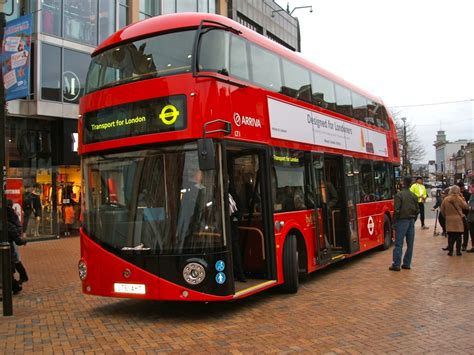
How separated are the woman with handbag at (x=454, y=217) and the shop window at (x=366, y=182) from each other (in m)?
1.79

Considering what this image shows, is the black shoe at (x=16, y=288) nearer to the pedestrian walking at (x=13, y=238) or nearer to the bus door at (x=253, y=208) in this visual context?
the pedestrian walking at (x=13, y=238)

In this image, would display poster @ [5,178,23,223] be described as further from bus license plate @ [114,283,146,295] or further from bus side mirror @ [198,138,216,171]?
bus side mirror @ [198,138,216,171]

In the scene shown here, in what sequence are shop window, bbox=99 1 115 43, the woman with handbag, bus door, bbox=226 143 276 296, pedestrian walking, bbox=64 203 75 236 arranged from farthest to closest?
shop window, bbox=99 1 115 43 < pedestrian walking, bbox=64 203 75 236 < the woman with handbag < bus door, bbox=226 143 276 296

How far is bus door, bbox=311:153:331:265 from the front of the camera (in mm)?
9031

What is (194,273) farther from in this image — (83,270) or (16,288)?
(16,288)

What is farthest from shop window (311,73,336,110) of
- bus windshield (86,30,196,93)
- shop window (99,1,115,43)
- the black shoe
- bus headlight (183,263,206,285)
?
shop window (99,1,115,43)

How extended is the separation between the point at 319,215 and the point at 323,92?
262 cm

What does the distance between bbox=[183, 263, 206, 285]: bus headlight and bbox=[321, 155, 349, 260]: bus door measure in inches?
183

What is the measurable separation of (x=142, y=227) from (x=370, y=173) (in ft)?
24.9

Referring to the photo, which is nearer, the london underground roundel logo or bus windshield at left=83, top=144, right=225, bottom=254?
bus windshield at left=83, top=144, right=225, bottom=254

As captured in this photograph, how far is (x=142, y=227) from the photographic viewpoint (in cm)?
638

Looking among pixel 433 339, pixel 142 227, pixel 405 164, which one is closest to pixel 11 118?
pixel 142 227

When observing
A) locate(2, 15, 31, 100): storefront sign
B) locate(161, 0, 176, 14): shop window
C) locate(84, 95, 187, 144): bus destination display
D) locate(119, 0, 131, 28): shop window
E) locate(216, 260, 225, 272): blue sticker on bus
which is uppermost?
locate(161, 0, 176, 14): shop window

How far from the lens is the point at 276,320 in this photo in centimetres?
641
